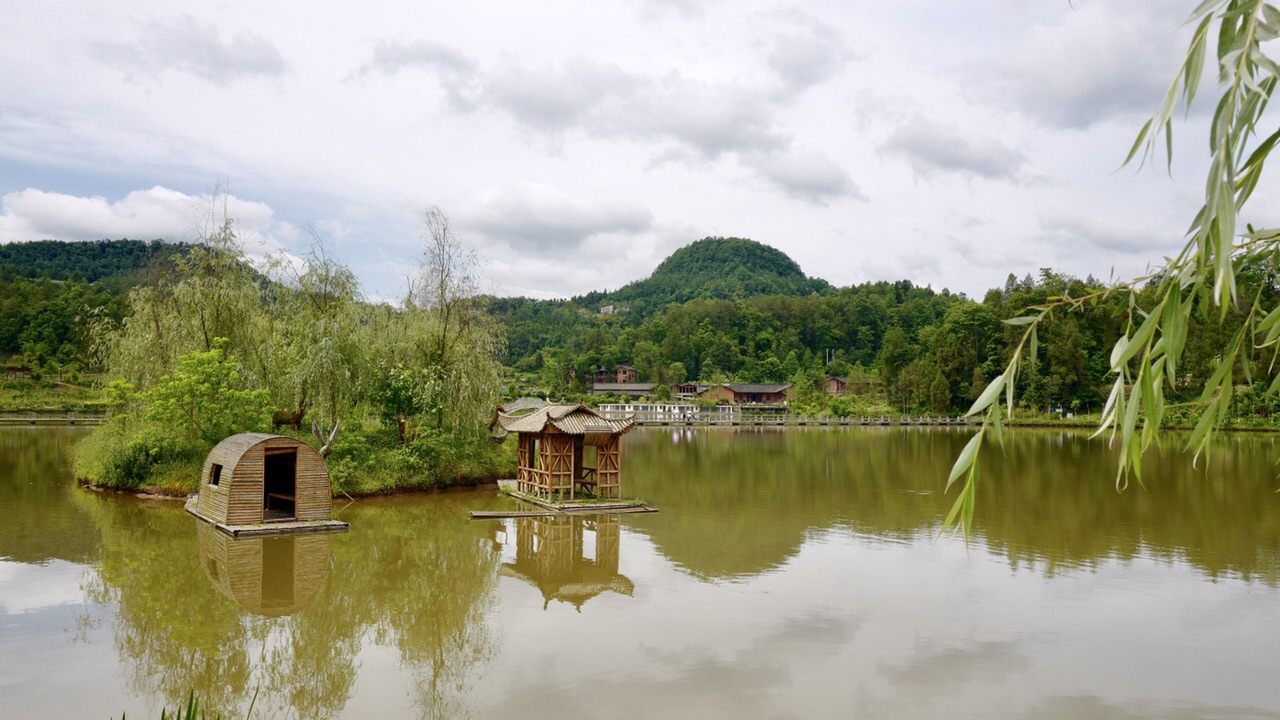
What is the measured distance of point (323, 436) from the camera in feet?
76.8

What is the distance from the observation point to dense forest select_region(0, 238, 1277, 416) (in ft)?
211

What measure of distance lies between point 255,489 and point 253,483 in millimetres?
131

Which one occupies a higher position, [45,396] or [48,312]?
[48,312]

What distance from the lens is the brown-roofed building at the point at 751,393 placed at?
85.3 meters

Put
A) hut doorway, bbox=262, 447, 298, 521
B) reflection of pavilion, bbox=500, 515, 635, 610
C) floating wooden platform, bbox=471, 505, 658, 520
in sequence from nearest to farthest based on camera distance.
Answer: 1. reflection of pavilion, bbox=500, 515, 635, 610
2. floating wooden platform, bbox=471, 505, 658, 520
3. hut doorway, bbox=262, 447, 298, 521

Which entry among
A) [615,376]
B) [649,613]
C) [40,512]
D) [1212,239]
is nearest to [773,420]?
[615,376]

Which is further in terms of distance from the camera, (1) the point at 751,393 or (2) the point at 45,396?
(1) the point at 751,393

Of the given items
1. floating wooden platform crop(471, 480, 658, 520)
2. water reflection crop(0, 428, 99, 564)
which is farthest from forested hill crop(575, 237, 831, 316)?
floating wooden platform crop(471, 480, 658, 520)

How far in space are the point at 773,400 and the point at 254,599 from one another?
256 feet

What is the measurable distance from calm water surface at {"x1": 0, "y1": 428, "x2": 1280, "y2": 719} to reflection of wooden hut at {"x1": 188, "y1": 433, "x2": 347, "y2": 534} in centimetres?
62

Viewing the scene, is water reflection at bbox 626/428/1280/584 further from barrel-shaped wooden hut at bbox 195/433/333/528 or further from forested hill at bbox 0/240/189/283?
forested hill at bbox 0/240/189/283

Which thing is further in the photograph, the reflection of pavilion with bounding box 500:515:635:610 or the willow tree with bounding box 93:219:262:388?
the willow tree with bounding box 93:219:262:388

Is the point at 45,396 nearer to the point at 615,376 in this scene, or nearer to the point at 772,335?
the point at 615,376

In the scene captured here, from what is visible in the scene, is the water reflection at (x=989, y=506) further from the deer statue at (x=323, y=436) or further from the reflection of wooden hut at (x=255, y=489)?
the deer statue at (x=323, y=436)
